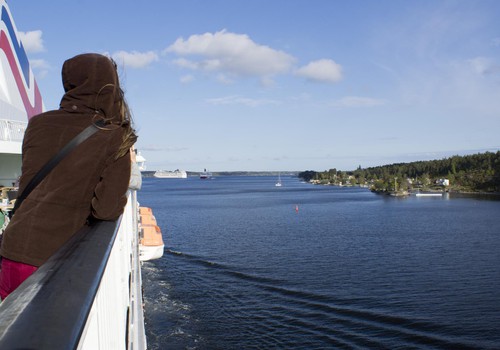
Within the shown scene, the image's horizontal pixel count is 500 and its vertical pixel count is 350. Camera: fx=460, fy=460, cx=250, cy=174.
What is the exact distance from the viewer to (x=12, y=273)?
2.22 metres

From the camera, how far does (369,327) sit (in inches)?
717

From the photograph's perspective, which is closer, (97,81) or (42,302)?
(42,302)

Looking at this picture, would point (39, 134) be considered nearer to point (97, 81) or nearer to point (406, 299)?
point (97, 81)

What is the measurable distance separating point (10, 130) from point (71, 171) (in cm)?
1103

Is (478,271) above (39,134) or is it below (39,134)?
below

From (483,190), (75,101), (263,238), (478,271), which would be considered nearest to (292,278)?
(478,271)

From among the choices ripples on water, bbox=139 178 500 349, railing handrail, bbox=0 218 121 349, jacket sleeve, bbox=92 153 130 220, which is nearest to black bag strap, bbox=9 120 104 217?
jacket sleeve, bbox=92 153 130 220

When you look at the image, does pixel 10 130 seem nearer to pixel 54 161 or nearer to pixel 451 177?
pixel 54 161

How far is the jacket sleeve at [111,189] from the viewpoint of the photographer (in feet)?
7.59

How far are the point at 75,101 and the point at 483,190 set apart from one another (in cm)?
15097

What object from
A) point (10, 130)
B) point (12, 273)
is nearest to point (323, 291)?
point (10, 130)

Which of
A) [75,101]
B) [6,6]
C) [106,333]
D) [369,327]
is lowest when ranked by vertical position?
[369,327]

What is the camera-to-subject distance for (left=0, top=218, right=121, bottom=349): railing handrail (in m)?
0.95

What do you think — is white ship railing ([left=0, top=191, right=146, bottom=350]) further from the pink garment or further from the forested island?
the forested island
